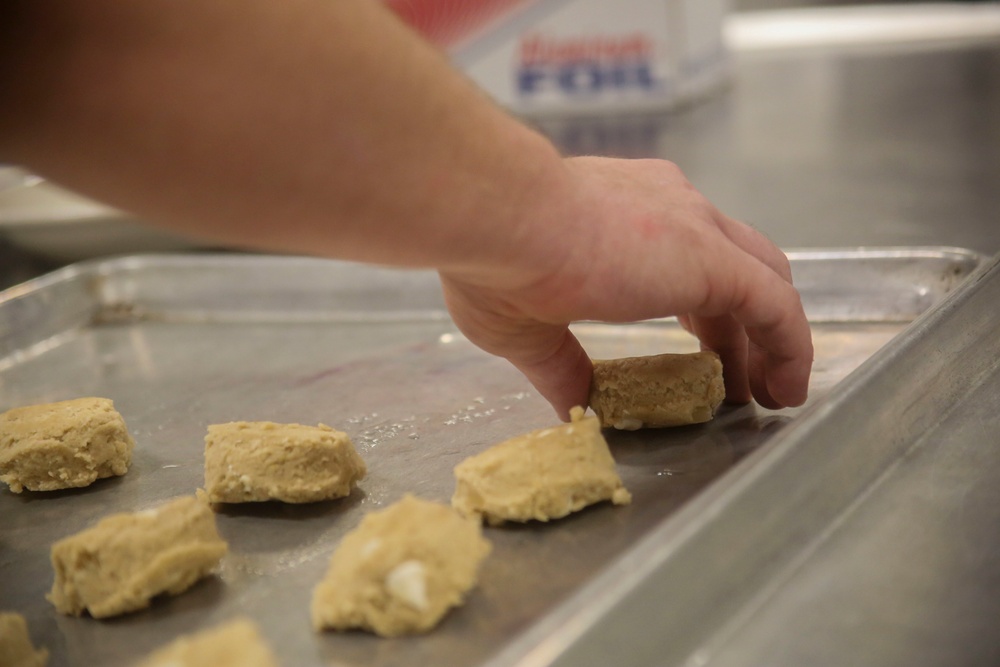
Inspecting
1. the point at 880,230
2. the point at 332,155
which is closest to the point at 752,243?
the point at 332,155

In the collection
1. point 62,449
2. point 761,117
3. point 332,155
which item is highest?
point 332,155

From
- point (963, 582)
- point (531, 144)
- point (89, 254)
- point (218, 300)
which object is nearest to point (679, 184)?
point (531, 144)

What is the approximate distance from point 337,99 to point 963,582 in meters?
0.57

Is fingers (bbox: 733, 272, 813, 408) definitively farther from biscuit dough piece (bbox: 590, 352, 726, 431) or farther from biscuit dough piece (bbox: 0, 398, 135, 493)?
biscuit dough piece (bbox: 0, 398, 135, 493)

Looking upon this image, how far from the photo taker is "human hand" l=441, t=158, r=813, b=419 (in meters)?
0.85

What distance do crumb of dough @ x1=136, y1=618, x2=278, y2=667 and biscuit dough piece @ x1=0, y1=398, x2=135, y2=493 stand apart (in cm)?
48

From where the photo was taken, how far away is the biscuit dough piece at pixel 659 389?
1.04m

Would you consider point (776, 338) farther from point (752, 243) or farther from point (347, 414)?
point (347, 414)

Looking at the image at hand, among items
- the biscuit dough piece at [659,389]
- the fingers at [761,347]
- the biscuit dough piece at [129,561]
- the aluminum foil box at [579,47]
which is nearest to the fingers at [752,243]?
the fingers at [761,347]

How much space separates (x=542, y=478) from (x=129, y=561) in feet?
1.11

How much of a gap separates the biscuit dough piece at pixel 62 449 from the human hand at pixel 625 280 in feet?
1.35

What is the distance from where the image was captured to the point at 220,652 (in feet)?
2.20

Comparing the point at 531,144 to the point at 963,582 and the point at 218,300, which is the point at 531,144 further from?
the point at 218,300

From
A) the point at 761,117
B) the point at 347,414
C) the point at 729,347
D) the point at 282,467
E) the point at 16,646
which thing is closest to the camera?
the point at 16,646
